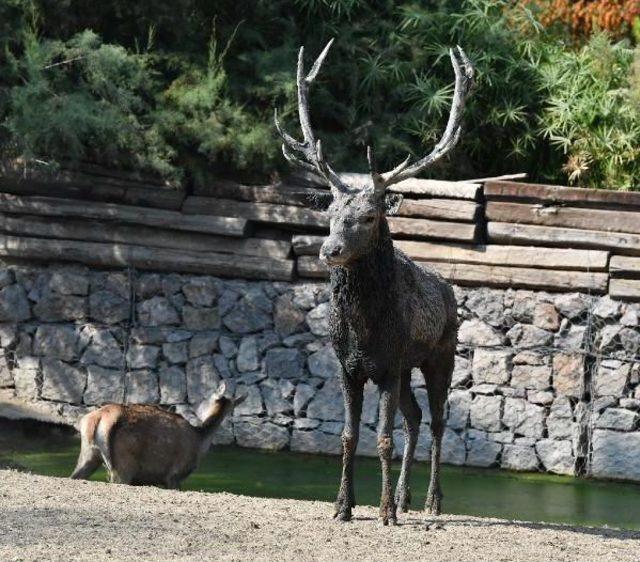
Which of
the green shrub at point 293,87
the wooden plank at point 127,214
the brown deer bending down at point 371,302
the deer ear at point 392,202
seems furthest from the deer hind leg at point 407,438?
the green shrub at point 293,87

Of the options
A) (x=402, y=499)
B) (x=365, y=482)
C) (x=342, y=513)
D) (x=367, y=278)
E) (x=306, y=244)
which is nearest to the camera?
(x=367, y=278)

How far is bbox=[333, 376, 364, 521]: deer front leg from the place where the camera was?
28.0ft

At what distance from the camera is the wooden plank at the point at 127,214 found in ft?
46.2

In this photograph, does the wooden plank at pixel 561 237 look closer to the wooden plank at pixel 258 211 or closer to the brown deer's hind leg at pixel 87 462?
the wooden plank at pixel 258 211

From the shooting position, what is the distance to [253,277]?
46.3 ft

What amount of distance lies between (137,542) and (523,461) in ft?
20.4

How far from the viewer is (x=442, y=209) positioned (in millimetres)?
13625

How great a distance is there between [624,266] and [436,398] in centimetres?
422

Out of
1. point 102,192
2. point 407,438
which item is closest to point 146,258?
point 102,192

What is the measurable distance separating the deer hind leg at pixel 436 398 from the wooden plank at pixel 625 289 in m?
3.99

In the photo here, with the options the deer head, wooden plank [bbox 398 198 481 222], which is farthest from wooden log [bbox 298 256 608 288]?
the deer head

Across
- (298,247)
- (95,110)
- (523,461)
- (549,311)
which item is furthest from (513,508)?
(95,110)

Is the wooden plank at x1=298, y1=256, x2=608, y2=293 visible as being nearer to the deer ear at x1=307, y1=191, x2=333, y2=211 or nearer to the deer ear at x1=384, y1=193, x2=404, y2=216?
the deer ear at x1=307, y1=191, x2=333, y2=211

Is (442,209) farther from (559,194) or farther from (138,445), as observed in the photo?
(138,445)
